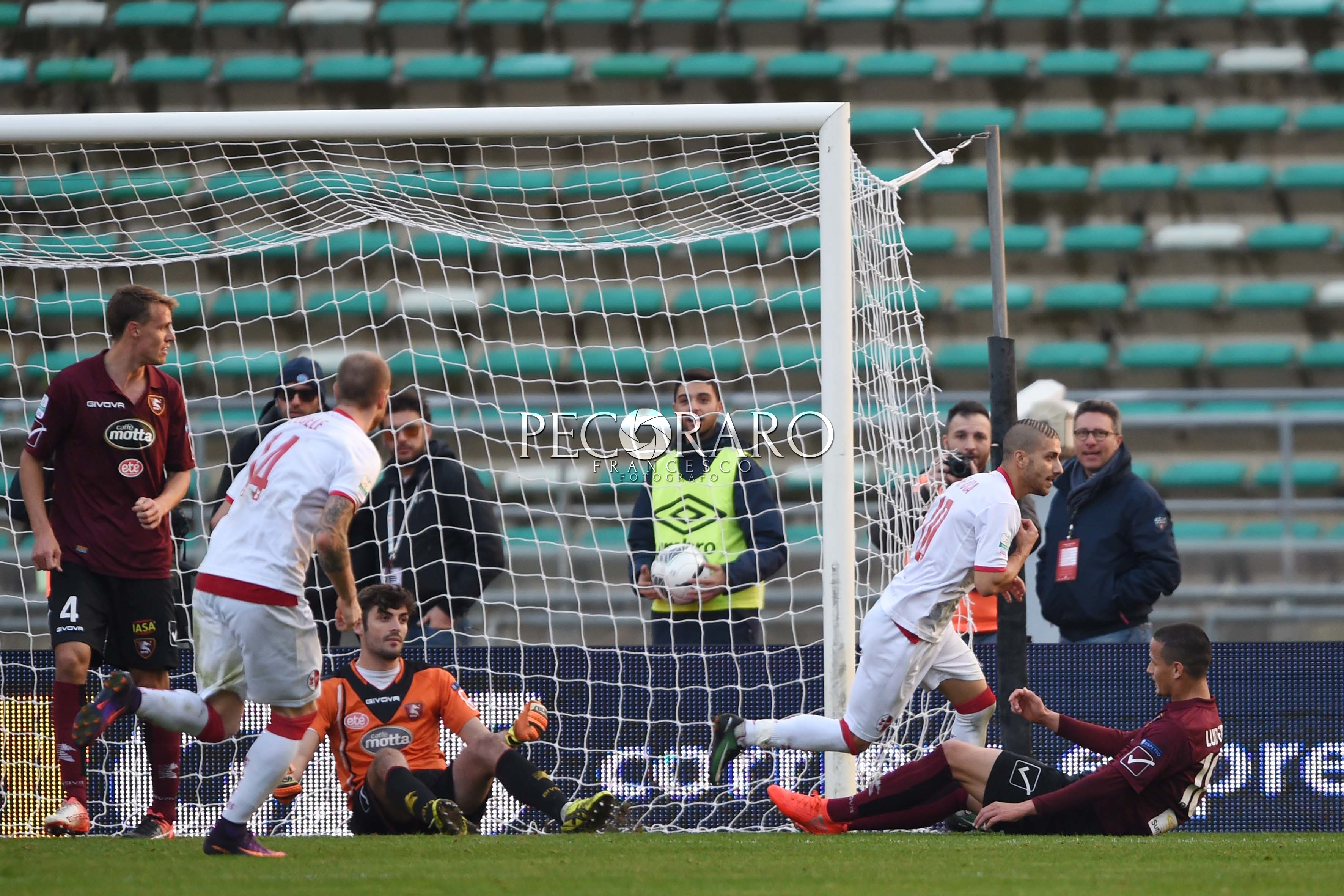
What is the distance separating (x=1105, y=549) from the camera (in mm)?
6551

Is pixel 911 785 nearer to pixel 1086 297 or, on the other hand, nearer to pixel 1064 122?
pixel 1086 297

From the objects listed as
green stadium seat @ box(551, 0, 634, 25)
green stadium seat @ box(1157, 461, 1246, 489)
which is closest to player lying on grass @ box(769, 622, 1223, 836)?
green stadium seat @ box(1157, 461, 1246, 489)

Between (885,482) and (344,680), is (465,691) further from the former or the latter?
(885,482)

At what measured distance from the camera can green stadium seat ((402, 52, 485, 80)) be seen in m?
11.4

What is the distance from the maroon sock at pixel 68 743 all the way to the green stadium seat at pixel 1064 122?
8.07m

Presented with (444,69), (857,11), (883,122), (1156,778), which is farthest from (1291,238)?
(1156,778)

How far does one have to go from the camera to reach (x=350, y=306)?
1082cm

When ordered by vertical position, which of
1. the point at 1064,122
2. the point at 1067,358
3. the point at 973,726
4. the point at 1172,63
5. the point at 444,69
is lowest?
the point at 973,726

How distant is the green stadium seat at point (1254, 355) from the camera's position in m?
10.7

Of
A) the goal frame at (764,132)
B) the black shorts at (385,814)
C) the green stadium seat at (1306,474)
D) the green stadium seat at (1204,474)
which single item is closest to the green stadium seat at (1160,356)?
the green stadium seat at (1204,474)

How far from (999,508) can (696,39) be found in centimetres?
723

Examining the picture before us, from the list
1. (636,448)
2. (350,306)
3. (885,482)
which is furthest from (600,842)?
(350,306)

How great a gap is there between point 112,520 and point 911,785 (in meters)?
3.10

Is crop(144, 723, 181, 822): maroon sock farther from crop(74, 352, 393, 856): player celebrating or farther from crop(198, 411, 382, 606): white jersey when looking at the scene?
crop(198, 411, 382, 606): white jersey
